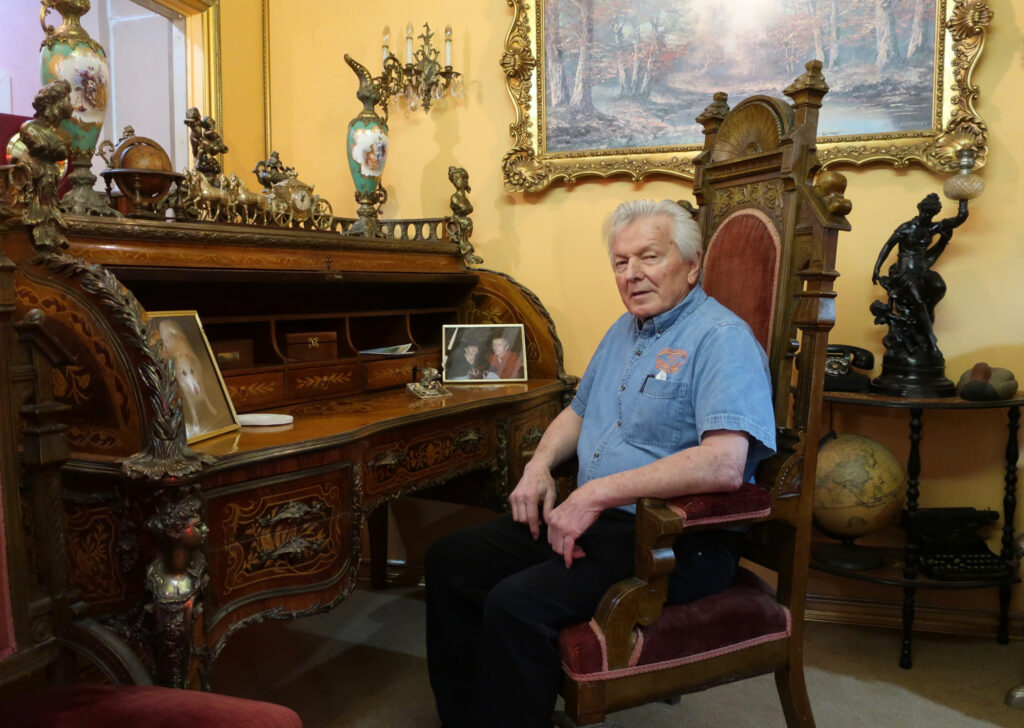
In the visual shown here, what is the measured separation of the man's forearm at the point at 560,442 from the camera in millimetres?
2191

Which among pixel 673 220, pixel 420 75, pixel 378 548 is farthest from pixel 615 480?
pixel 420 75

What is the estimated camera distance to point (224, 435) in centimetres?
192

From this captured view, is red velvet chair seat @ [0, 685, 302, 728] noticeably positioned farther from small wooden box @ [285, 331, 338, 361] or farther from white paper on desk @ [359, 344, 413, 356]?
white paper on desk @ [359, 344, 413, 356]

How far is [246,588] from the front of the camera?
1782 millimetres

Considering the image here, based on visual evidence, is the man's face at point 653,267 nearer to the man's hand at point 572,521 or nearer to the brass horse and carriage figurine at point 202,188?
the man's hand at point 572,521

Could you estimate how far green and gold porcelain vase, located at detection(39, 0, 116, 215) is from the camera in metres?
2.10

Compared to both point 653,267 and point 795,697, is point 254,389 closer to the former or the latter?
point 653,267

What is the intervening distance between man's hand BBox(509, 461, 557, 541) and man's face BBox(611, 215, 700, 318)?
52cm

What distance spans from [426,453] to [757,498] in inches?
39.8

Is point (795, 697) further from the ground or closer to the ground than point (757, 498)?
closer to the ground

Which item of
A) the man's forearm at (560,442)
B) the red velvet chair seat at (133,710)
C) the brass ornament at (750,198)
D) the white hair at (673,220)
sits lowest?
the red velvet chair seat at (133,710)

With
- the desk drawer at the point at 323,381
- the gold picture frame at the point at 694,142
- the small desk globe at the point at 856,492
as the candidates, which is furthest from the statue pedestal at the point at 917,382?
the desk drawer at the point at 323,381

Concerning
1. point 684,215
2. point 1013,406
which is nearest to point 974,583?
point 1013,406

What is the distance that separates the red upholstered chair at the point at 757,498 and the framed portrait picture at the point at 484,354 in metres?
0.92
